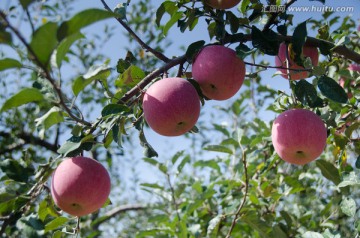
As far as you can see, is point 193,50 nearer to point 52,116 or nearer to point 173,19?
point 173,19

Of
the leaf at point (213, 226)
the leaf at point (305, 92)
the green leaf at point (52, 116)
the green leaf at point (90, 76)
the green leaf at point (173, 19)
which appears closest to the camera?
the green leaf at point (90, 76)

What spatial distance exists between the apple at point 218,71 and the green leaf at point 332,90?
27 centimetres

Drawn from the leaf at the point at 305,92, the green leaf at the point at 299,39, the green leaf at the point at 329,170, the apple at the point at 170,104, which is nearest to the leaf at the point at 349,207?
the green leaf at the point at 329,170

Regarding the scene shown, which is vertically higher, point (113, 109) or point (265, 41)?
point (265, 41)

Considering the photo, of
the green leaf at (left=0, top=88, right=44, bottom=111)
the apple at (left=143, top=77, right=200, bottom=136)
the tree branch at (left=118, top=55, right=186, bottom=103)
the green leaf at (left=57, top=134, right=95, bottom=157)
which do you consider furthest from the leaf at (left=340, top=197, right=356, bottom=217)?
the green leaf at (left=0, top=88, right=44, bottom=111)

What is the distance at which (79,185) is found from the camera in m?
1.25

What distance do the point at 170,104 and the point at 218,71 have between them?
0.20 m

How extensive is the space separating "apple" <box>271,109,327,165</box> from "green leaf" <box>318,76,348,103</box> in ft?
0.45

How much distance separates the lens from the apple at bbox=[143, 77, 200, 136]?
4.00ft

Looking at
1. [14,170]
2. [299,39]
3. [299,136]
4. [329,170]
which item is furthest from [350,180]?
[14,170]

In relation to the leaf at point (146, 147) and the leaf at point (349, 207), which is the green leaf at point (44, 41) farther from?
the leaf at point (349, 207)

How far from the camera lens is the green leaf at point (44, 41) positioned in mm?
736

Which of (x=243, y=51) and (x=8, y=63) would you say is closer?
(x=8, y=63)

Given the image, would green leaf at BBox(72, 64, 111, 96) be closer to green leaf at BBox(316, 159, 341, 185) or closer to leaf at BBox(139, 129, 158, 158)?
leaf at BBox(139, 129, 158, 158)
